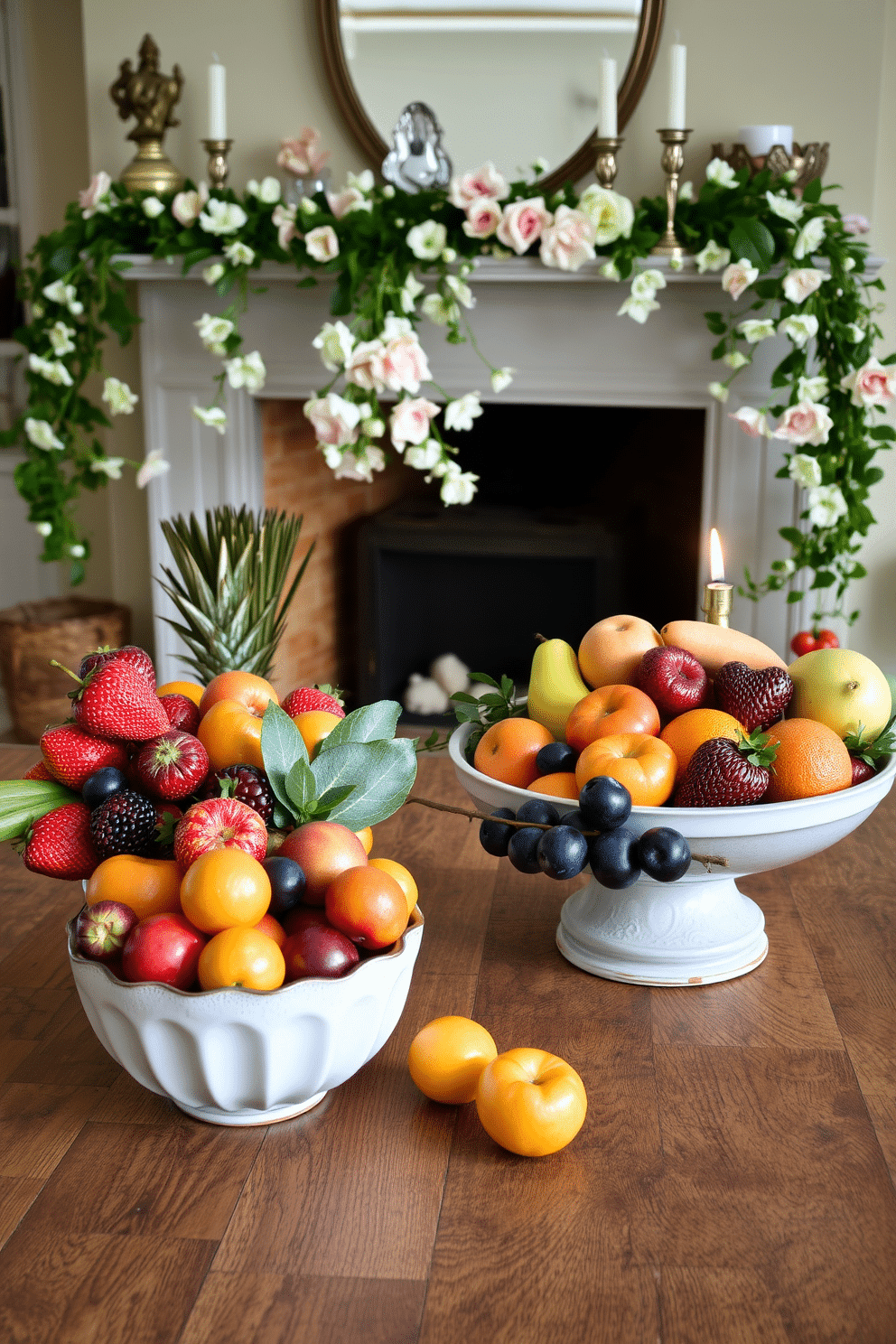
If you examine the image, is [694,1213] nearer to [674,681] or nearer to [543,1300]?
[543,1300]

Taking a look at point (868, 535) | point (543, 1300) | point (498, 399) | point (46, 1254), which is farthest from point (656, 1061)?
point (868, 535)

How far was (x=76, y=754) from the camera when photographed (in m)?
0.79

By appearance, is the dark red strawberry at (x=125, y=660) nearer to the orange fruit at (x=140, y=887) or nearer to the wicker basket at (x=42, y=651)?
the orange fruit at (x=140, y=887)

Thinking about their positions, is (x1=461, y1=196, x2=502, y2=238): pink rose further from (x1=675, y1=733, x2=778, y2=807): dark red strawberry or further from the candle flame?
(x1=675, y1=733, x2=778, y2=807): dark red strawberry

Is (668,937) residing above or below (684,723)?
below

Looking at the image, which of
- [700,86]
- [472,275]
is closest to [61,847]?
[472,275]

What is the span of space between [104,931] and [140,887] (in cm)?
4

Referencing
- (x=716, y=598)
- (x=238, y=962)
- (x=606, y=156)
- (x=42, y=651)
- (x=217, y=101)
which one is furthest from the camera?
(x=42, y=651)

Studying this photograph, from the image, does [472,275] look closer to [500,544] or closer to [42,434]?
[500,544]

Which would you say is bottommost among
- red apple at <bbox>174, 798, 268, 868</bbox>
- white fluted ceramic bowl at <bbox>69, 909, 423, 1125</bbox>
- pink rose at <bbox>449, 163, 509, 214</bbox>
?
white fluted ceramic bowl at <bbox>69, 909, 423, 1125</bbox>

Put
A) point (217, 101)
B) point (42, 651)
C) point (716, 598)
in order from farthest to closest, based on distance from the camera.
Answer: point (42, 651) → point (217, 101) → point (716, 598)

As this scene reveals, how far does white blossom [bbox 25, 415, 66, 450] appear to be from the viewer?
270cm

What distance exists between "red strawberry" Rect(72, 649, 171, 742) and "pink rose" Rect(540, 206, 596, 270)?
183cm

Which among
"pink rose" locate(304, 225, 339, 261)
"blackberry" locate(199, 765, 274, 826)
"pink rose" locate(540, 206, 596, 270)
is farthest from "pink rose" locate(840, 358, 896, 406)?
"blackberry" locate(199, 765, 274, 826)
